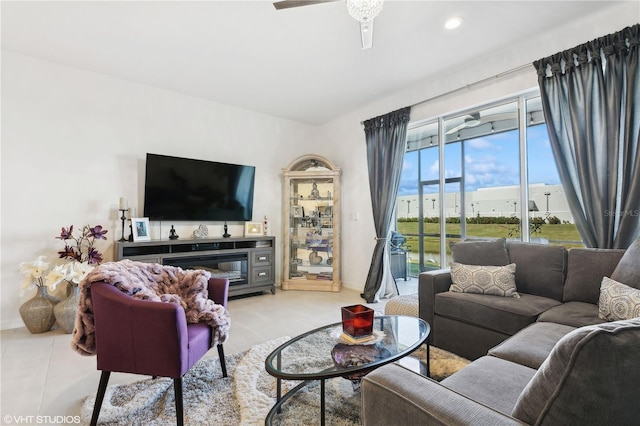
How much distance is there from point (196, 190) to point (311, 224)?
1829mm

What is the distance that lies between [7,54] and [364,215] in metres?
4.47

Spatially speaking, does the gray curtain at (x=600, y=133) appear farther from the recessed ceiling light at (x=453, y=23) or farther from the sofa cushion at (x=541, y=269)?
the recessed ceiling light at (x=453, y=23)

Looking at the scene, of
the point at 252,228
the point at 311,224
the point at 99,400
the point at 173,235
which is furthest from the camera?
the point at 311,224

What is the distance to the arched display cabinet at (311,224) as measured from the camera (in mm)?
4746

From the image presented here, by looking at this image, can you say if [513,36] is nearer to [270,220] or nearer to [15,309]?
[270,220]

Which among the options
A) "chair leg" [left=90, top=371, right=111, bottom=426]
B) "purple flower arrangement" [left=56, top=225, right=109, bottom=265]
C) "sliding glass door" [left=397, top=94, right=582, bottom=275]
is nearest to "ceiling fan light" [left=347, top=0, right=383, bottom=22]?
"sliding glass door" [left=397, top=94, right=582, bottom=275]

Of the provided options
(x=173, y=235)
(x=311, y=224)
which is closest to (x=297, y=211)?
(x=311, y=224)

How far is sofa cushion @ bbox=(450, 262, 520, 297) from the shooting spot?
239 cm

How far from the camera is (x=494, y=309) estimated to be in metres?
2.15

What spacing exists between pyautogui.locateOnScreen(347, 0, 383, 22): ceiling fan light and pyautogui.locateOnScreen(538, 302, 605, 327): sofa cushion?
85.8 inches

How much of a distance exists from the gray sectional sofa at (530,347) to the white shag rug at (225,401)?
466mm

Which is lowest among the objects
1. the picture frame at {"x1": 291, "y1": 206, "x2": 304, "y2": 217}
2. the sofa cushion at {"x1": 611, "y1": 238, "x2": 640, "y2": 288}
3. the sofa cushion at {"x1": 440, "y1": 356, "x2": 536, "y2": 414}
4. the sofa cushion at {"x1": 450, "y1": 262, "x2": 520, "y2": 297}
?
the sofa cushion at {"x1": 440, "y1": 356, "x2": 536, "y2": 414}

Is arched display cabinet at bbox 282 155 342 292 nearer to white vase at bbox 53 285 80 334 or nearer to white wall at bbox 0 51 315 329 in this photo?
white wall at bbox 0 51 315 329

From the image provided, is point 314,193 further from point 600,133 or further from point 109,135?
point 600,133
